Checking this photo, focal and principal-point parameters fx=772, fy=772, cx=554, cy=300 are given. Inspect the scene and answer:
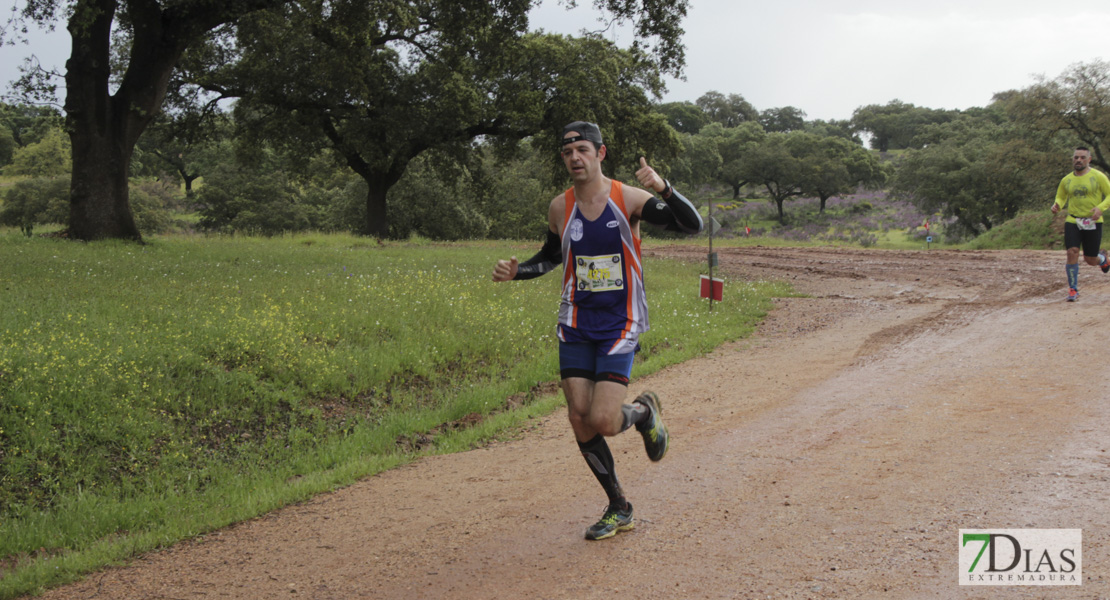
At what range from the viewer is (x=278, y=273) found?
44.3ft

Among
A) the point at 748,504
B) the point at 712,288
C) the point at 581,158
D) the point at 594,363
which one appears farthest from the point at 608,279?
the point at 712,288

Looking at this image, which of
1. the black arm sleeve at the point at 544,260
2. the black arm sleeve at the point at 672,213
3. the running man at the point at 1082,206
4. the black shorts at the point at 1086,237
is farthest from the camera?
Answer: the black shorts at the point at 1086,237

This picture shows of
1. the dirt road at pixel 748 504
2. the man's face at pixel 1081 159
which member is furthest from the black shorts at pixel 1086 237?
the dirt road at pixel 748 504

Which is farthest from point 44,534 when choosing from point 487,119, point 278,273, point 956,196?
point 956,196

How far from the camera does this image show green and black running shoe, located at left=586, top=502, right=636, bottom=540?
4.42 m

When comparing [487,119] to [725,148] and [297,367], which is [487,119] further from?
[725,148]

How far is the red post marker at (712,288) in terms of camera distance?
45.5 feet

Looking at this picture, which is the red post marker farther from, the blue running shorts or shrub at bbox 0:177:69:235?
shrub at bbox 0:177:69:235

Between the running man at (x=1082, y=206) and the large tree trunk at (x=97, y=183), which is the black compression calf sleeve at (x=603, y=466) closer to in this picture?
the running man at (x=1082, y=206)

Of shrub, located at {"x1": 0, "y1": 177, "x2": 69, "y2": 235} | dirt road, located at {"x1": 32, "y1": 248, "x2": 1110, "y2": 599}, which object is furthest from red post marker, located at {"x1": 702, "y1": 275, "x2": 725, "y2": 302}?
shrub, located at {"x1": 0, "y1": 177, "x2": 69, "y2": 235}

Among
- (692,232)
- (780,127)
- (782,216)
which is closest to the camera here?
(692,232)

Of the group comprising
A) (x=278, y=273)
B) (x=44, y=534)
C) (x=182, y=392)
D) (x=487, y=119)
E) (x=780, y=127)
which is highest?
(x=780, y=127)

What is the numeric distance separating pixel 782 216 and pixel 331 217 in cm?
3445
